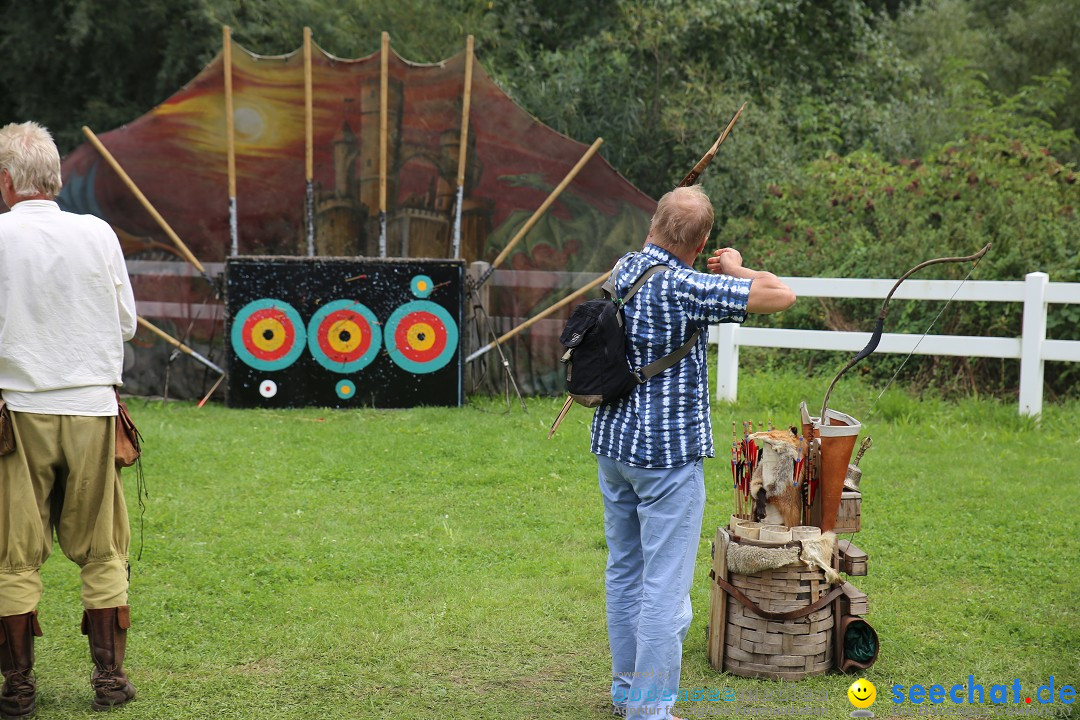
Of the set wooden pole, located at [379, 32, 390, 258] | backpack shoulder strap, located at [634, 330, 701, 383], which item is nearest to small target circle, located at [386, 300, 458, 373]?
wooden pole, located at [379, 32, 390, 258]

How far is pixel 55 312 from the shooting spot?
3.48 meters

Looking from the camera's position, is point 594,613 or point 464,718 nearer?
point 464,718

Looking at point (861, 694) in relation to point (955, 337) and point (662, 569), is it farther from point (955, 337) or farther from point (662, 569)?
point (955, 337)

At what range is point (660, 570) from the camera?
3.22 m

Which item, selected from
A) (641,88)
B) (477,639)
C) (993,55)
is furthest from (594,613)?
(993,55)

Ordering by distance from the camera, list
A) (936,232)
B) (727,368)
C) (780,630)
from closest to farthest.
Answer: (780,630), (727,368), (936,232)

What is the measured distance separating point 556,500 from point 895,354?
4.65 meters

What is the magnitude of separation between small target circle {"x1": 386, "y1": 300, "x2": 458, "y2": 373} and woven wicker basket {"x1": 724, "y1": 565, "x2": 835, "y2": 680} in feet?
17.1

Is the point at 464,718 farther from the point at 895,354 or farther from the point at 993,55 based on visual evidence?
the point at 993,55

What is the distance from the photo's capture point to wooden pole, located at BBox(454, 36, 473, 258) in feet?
29.1

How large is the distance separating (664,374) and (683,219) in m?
0.46

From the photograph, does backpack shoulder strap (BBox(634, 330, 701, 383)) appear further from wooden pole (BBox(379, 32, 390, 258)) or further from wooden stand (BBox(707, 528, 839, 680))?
wooden pole (BBox(379, 32, 390, 258))

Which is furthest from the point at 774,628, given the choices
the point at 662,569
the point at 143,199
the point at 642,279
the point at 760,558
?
the point at 143,199

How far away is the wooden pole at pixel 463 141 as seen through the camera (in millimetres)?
8859
